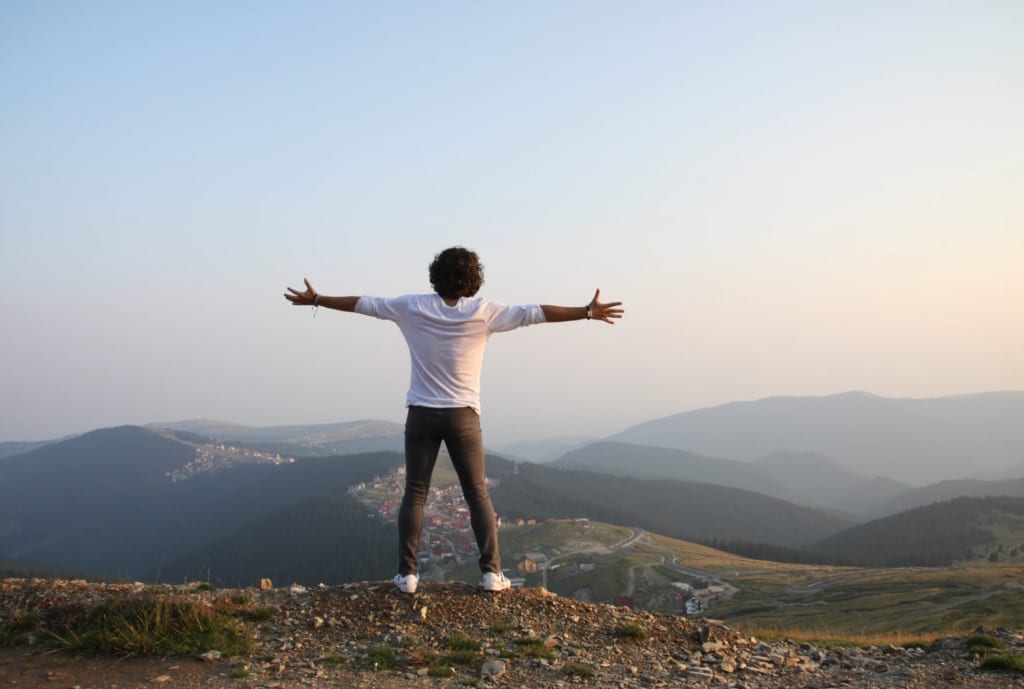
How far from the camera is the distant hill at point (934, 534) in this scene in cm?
15150

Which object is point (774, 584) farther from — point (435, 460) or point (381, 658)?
point (381, 658)

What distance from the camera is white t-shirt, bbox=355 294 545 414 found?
8.16 m

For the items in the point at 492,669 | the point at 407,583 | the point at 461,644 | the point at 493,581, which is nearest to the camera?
the point at 492,669

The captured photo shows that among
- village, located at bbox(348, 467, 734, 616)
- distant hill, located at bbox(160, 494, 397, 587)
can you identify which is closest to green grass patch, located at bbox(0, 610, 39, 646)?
village, located at bbox(348, 467, 734, 616)

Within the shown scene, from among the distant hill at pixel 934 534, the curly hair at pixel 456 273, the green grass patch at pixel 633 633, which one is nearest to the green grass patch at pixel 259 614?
the green grass patch at pixel 633 633

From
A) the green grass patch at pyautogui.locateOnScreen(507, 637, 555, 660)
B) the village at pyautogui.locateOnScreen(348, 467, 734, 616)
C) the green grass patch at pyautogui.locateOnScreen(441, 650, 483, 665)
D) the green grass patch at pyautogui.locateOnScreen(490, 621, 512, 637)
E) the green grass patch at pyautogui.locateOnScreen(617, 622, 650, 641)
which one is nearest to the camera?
the green grass patch at pyautogui.locateOnScreen(441, 650, 483, 665)

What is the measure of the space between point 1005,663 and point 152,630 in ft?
33.3

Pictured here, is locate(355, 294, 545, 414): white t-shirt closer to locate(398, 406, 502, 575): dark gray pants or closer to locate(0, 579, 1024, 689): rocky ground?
locate(398, 406, 502, 575): dark gray pants

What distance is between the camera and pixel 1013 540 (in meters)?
152

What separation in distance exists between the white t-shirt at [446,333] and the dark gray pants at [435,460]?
197 millimetres

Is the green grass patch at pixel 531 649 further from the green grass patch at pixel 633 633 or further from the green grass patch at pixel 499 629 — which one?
the green grass patch at pixel 633 633

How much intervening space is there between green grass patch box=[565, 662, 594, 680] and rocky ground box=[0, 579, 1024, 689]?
1 cm

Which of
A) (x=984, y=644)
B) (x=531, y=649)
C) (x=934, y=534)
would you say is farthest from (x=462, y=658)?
(x=934, y=534)

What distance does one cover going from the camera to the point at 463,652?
305 inches
